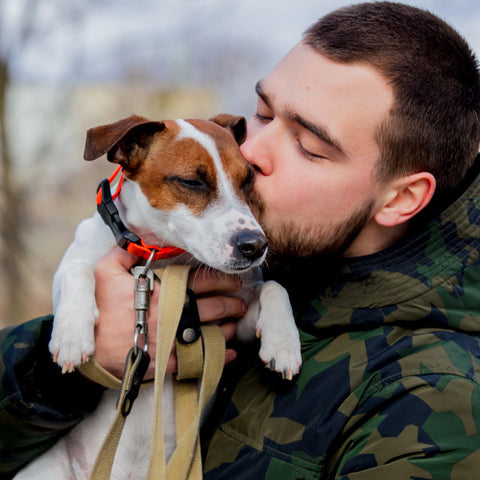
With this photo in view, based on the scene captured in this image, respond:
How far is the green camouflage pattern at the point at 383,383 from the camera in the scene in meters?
1.50

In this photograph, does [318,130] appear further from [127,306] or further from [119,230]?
[127,306]

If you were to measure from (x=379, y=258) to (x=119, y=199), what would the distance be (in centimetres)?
126

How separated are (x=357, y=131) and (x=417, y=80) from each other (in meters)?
0.32

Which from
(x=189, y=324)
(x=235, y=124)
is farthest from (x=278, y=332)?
(x=235, y=124)

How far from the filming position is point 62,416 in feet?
6.95

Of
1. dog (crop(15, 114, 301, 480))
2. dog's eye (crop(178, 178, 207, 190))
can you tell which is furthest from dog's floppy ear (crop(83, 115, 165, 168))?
dog's eye (crop(178, 178, 207, 190))

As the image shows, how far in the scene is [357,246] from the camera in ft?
7.57

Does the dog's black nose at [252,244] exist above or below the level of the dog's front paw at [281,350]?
above

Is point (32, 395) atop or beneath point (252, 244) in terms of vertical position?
beneath

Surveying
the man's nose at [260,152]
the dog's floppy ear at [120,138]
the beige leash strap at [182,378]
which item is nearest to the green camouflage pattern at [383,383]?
the beige leash strap at [182,378]

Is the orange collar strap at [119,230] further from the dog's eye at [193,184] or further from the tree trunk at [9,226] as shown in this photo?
the tree trunk at [9,226]

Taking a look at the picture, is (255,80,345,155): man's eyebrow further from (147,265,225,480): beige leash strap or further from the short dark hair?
(147,265,225,480): beige leash strap

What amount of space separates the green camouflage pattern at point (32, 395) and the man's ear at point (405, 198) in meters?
1.44

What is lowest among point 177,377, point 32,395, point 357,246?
point 32,395
